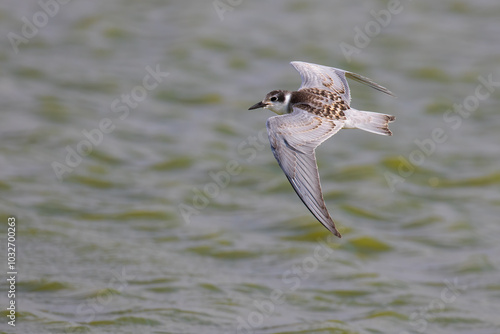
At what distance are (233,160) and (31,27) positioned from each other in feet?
15.9

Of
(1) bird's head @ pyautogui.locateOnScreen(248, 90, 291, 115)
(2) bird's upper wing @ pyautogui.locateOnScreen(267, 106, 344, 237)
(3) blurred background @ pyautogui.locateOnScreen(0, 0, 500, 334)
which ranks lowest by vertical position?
(3) blurred background @ pyautogui.locateOnScreen(0, 0, 500, 334)

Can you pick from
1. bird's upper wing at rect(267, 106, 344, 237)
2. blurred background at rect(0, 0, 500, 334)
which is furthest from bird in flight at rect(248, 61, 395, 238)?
blurred background at rect(0, 0, 500, 334)

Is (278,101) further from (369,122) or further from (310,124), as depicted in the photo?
(369,122)

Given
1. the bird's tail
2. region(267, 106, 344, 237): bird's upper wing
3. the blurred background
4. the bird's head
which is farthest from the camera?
the blurred background

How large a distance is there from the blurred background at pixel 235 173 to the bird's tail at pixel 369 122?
8.12ft

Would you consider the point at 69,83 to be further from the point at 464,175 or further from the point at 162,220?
the point at 464,175

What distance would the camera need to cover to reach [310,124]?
267 inches

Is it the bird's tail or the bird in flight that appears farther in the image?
the bird's tail

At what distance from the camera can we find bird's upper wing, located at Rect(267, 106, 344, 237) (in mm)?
6035

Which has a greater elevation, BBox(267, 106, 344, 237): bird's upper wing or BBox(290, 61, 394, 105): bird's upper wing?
BBox(290, 61, 394, 105): bird's upper wing

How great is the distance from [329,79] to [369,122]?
42.6 inches

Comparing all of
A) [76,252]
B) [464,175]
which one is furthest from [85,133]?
[464,175]

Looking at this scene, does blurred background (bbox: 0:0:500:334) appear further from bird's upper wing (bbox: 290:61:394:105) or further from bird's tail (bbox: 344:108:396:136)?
bird's tail (bbox: 344:108:396:136)

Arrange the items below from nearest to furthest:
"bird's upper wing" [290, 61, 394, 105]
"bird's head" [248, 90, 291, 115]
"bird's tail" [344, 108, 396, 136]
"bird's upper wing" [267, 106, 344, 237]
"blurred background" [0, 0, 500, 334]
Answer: "bird's upper wing" [267, 106, 344, 237]
"bird's tail" [344, 108, 396, 136]
"bird's head" [248, 90, 291, 115]
"bird's upper wing" [290, 61, 394, 105]
"blurred background" [0, 0, 500, 334]
